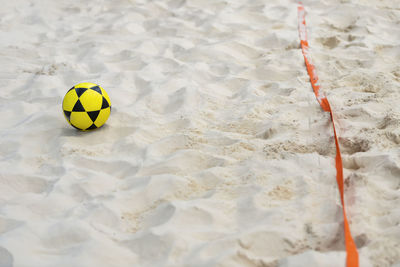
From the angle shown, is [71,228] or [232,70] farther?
[232,70]

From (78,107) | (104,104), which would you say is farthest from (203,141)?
(78,107)

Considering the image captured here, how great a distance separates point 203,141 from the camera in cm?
258

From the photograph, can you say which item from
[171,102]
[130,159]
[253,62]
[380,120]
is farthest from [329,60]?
[130,159]

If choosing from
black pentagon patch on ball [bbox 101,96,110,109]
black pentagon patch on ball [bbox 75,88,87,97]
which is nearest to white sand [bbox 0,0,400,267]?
black pentagon patch on ball [bbox 101,96,110,109]

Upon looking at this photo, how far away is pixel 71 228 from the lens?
1.89 metres

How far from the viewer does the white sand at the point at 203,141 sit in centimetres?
178

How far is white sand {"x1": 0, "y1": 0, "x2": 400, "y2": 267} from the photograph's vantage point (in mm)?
1779

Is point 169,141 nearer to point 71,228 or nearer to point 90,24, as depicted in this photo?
point 71,228

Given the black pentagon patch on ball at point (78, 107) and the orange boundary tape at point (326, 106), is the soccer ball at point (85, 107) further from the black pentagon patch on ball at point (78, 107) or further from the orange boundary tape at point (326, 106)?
the orange boundary tape at point (326, 106)

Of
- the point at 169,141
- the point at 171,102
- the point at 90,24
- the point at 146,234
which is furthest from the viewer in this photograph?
the point at 90,24

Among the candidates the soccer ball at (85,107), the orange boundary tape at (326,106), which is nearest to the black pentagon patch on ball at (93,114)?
the soccer ball at (85,107)

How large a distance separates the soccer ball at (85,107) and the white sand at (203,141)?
0.32ft

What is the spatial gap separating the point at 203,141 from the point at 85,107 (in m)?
0.76

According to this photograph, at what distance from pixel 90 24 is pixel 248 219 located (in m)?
3.37
